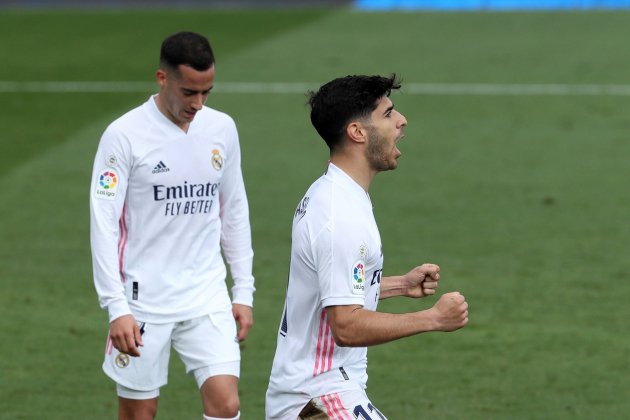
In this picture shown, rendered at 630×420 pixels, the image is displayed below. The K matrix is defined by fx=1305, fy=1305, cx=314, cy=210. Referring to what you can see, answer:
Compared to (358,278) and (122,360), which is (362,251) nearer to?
(358,278)

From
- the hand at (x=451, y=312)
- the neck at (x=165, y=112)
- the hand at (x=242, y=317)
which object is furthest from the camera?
the hand at (x=242, y=317)

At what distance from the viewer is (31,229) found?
13.6 meters

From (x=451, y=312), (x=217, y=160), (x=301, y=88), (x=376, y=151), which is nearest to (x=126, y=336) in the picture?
(x=217, y=160)

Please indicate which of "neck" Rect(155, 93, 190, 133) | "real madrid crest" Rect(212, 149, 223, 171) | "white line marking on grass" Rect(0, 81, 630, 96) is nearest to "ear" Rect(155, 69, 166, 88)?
"neck" Rect(155, 93, 190, 133)

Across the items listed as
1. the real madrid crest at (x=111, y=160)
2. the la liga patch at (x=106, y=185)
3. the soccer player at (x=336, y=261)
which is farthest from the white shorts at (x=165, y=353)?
the soccer player at (x=336, y=261)

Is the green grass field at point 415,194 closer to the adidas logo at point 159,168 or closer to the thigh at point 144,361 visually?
the thigh at point 144,361

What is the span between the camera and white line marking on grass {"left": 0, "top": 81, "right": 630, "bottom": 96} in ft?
62.6

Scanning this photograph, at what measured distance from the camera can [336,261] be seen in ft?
18.1

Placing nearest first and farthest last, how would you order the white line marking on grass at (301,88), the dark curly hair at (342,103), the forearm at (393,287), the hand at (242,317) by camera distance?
the dark curly hair at (342,103) < the forearm at (393,287) < the hand at (242,317) < the white line marking on grass at (301,88)

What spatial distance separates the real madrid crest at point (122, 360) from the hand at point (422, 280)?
1868 mm

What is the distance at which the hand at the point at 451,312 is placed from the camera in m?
5.32

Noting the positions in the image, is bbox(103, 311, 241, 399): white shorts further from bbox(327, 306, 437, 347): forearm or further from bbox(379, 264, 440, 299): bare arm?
bbox(327, 306, 437, 347): forearm

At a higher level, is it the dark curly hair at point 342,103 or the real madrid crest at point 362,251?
the dark curly hair at point 342,103

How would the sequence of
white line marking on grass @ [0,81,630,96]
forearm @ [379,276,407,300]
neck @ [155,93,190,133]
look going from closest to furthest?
forearm @ [379,276,407,300] < neck @ [155,93,190,133] < white line marking on grass @ [0,81,630,96]
